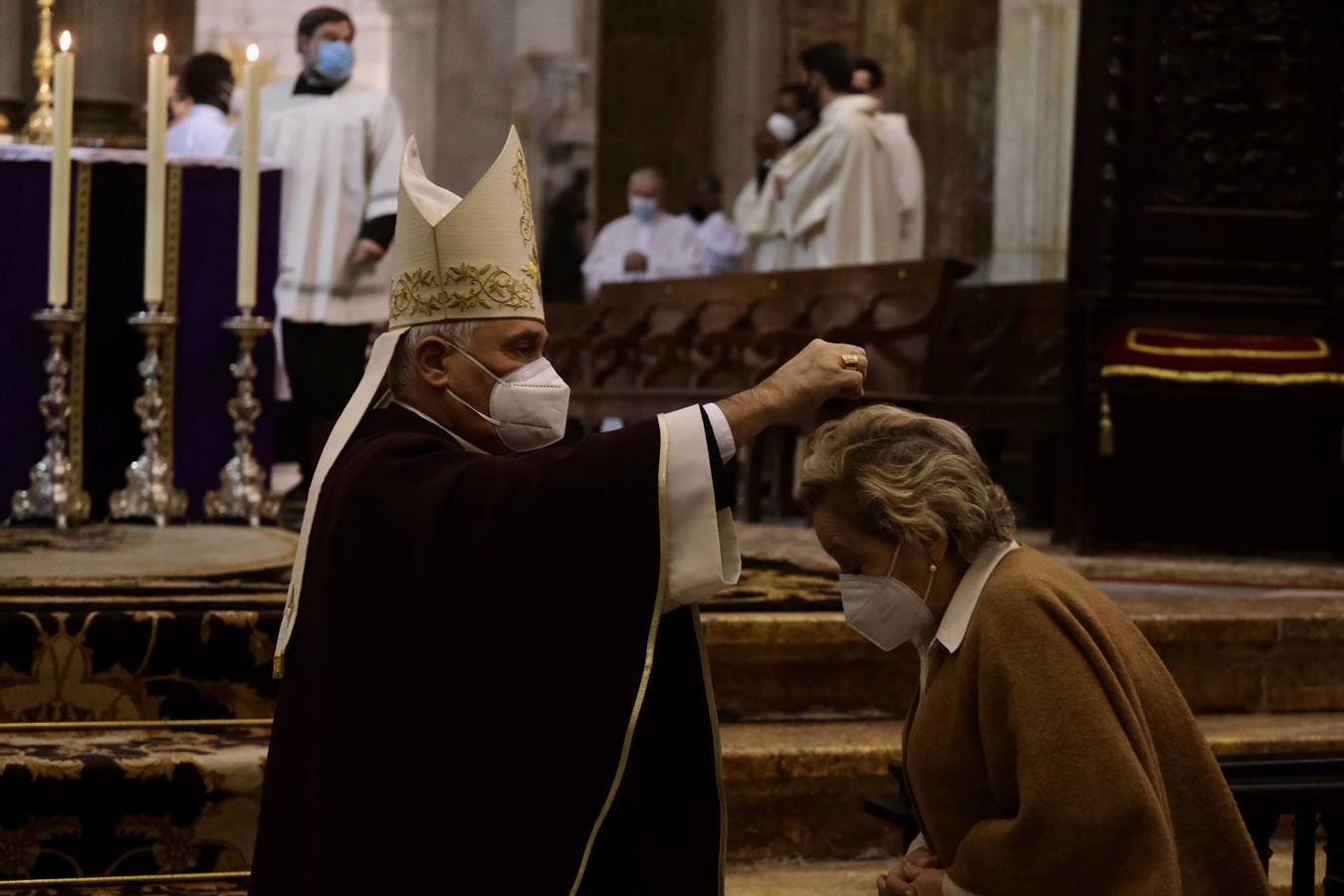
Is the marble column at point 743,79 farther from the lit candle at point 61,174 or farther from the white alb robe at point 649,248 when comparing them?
the lit candle at point 61,174

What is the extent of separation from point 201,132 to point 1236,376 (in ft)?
13.6

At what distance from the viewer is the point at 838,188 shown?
10773 mm

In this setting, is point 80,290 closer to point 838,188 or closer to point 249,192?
point 249,192

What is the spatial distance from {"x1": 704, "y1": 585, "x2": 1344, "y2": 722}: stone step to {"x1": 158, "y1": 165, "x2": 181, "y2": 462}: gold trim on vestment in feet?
6.48

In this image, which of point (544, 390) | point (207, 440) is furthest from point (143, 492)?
point (544, 390)

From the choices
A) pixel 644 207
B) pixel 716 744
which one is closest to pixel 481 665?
pixel 716 744

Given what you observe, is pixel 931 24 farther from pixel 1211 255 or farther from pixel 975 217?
pixel 1211 255

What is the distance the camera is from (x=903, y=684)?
4.55m

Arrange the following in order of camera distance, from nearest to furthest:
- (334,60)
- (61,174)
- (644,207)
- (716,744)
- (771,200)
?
(716,744), (61,174), (334,60), (771,200), (644,207)

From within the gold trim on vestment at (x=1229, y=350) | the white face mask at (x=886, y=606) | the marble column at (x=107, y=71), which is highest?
the marble column at (x=107, y=71)

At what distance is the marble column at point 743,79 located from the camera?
49.5ft

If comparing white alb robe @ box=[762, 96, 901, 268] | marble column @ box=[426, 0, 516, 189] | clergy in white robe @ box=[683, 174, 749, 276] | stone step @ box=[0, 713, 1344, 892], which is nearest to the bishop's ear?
stone step @ box=[0, 713, 1344, 892]

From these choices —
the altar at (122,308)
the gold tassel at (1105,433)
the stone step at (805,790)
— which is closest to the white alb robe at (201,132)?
the altar at (122,308)

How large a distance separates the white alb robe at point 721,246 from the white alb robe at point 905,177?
1.55 metres
